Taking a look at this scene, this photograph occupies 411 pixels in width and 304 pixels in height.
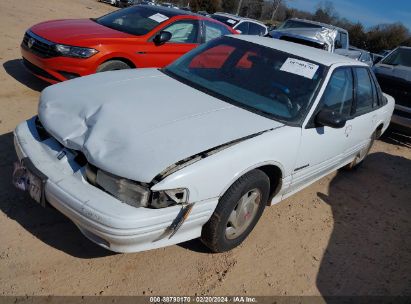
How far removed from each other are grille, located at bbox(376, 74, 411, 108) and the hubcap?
207 inches


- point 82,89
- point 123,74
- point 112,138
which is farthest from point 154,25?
point 112,138

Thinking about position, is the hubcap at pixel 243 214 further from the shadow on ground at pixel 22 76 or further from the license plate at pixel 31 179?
the shadow on ground at pixel 22 76

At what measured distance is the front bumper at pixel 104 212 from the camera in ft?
7.70

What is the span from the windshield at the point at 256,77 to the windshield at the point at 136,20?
91.6 inches

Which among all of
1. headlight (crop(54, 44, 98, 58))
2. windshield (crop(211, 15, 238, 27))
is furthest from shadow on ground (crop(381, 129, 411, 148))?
windshield (crop(211, 15, 238, 27))

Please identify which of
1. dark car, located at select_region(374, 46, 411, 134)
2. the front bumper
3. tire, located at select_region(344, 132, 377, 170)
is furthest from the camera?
dark car, located at select_region(374, 46, 411, 134)

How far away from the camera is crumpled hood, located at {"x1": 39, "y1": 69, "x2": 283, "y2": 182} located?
2.50 metres

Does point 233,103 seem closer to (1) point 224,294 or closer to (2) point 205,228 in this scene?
(2) point 205,228

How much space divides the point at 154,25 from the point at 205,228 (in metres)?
4.20

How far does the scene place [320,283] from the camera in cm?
314

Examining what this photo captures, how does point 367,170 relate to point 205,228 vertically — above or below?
below

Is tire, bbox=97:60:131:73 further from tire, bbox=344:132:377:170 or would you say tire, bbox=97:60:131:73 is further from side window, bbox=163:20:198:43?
tire, bbox=344:132:377:170

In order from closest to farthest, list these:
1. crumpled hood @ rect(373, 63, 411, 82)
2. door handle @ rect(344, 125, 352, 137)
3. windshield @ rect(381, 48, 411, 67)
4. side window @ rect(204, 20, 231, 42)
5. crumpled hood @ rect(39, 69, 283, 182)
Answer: crumpled hood @ rect(39, 69, 283, 182) → door handle @ rect(344, 125, 352, 137) → side window @ rect(204, 20, 231, 42) → crumpled hood @ rect(373, 63, 411, 82) → windshield @ rect(381, 48, 411, 67)

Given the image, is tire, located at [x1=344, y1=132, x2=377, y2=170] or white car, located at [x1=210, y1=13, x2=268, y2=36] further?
white car, located at [x1=210, y1=13, x2=268, y2=36]
